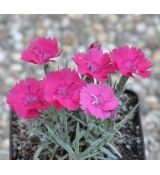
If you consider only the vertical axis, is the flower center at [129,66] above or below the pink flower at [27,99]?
above

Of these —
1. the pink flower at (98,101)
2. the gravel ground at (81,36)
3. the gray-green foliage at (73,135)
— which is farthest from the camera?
the gravel ground at (81,36)

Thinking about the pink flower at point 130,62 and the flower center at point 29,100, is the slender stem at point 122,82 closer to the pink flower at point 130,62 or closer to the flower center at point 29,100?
the pink flower at point 130,62

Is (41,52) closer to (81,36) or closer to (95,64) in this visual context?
(95,64)

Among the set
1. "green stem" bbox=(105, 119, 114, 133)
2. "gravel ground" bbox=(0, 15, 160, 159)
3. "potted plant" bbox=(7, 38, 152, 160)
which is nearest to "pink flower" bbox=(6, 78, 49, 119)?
"potted plant" bbox=(7, 38, 152, 160)

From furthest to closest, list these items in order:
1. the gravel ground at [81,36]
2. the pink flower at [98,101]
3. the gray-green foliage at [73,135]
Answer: the gravel ground at [81,36]
the gray-green foliage at [73,135]
the pink flower at [98,101]

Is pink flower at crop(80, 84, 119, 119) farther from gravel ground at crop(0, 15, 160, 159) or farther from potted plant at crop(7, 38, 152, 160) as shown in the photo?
gravel ground at crop(0, 15, 160, 159)

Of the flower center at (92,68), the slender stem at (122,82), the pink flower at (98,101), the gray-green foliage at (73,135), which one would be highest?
the flower center at (92,68)

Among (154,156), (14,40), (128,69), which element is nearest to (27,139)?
(128,69)

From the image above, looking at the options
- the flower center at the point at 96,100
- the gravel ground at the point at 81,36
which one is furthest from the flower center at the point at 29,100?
the gravel ground at the point at 81,36
